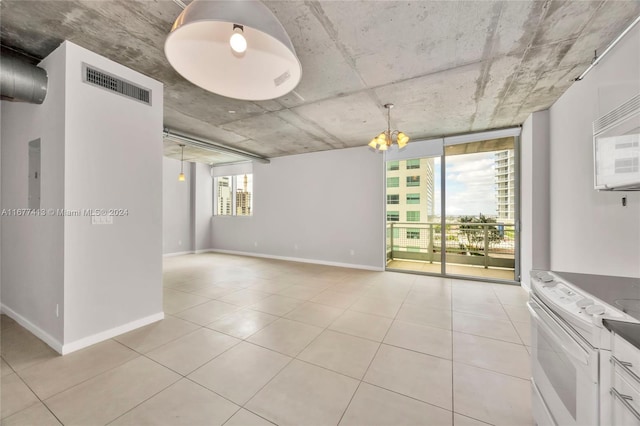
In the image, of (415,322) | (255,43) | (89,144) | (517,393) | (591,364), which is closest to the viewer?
(591,364)

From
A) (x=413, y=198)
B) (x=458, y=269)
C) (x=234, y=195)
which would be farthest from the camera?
(x=234, y=195)

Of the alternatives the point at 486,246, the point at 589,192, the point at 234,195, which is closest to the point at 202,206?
the point at 234,195

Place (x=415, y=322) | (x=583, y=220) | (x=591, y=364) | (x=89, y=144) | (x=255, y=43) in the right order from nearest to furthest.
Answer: (x=591, y=364)
(x=255, y=43)
(x=89, y=144)
(x=583, y=220)
(x=415, y=322)

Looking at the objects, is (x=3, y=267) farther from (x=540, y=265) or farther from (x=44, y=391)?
(x=540, y=265)

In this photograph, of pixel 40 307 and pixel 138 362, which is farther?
pixel 40 307

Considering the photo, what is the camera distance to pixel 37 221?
2510 mm

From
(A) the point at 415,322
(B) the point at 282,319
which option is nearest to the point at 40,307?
(B) the point at 282,319

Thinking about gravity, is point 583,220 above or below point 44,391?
above

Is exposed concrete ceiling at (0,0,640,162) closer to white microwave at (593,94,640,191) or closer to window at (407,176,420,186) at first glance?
white microwave at (593,94,640,191)

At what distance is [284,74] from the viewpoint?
1374 millimetres

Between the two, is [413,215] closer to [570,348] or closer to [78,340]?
[570,348]

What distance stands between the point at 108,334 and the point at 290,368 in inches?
77.8

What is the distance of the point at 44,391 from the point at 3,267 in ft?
8.02

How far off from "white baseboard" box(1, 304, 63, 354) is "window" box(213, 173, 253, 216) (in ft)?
16.6
